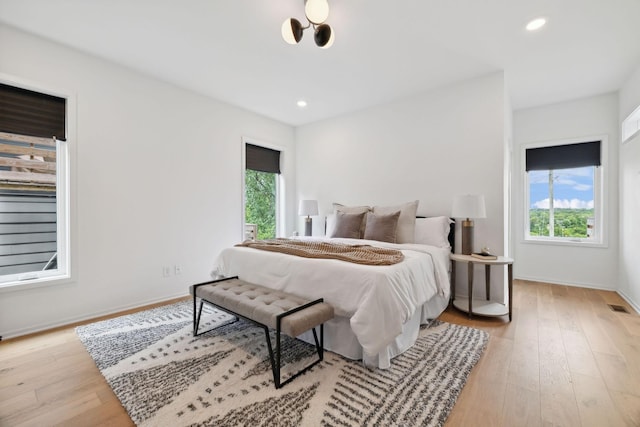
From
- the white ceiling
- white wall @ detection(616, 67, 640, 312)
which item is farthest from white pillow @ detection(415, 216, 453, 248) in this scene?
white wall @ detection(616, 67, 640, 312)

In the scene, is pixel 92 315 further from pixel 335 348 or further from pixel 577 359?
pixel 577 359

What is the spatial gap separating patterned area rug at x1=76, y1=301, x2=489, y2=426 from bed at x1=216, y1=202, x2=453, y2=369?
0.13 meters

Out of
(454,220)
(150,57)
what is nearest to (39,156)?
(150,57)

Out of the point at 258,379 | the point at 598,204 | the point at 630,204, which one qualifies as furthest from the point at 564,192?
the point at 258,379

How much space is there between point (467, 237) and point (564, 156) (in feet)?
7.88

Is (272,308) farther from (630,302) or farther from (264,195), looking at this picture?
(630,302)

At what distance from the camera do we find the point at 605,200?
3842 mm

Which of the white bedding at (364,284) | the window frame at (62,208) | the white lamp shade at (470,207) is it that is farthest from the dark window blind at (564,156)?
the window frame at (62,208)

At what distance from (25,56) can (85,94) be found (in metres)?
0.46

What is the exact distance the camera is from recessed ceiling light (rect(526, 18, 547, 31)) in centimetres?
233

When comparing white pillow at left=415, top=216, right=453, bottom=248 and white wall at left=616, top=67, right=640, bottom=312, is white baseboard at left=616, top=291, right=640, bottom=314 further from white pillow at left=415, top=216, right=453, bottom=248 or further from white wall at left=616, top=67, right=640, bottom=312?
white pillow at left=415, top=216, right=453, bottom=248

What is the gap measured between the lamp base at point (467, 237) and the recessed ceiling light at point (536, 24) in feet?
6.11

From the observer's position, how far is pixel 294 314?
5.88 ft

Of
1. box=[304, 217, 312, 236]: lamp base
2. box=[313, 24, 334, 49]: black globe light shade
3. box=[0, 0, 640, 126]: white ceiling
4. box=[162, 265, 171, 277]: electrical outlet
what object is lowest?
box=[162, 265, 171, 277]: electrical outlet
